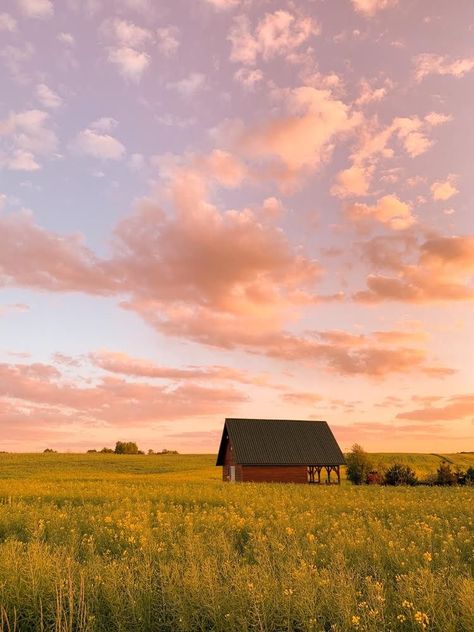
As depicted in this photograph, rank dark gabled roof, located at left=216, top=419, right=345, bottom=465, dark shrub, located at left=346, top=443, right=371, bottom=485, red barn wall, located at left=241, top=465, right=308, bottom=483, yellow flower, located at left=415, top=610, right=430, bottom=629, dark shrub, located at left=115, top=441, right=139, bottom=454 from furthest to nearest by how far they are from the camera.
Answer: dark shrub, located at left=115, top=441, right=139, bottom=454 < dark shrub, located at left=346, top=443, right=371, bottom=485 < dark gabled roof, located at left=216, top=419, right=345, bottom=465 < red barn wall, located at left=241, top=465, right=308, bottom=483 < yellow flower, located at left=415, top=610, right=430, bottom=629

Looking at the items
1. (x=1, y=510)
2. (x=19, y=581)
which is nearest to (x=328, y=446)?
(x=1, y=510)

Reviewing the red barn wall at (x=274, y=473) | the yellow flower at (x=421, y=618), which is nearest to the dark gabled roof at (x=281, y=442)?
the red barn wall at (x=274, y=473)

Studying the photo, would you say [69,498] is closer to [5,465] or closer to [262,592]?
[262,592]

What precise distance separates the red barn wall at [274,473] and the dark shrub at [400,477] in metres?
8.52

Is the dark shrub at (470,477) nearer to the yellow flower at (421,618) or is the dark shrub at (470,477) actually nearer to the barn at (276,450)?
the barn at (276,450)

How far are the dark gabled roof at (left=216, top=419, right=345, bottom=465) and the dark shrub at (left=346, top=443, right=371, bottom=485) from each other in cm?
468

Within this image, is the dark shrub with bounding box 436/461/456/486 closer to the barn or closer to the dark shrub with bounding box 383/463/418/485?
the dark shrub with bounding box 383/463/418/485

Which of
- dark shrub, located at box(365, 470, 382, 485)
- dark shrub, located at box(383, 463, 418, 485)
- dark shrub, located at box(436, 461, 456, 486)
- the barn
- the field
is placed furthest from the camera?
dark shrub, located at box(365, 470, 382, 485)

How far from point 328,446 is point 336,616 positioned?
5041 centimetres

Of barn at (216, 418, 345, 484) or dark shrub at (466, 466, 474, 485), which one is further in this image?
dark shrub at (466, 466, 474, 485)

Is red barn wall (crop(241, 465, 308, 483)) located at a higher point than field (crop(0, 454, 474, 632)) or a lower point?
lower

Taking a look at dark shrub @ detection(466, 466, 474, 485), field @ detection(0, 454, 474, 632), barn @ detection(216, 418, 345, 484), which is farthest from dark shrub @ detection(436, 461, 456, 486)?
field @ detection(0, 454, 474, 632)

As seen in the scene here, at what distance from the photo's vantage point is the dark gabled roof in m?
51.7

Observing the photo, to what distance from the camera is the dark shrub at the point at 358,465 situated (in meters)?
59.2
